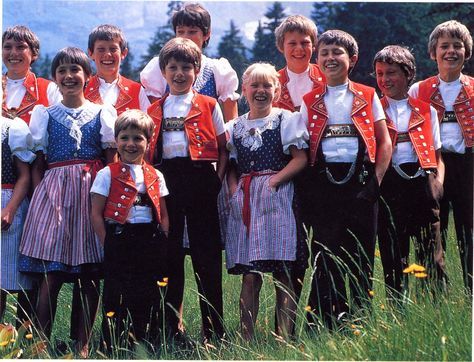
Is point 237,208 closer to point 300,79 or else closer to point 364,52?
point 300,79

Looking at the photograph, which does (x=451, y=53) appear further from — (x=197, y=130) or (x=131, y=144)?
(x=131, y=144)

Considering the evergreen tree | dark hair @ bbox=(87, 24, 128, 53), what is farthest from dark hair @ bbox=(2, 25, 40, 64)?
the evergreen tree

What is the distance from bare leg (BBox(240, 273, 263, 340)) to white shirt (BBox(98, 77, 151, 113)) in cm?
141

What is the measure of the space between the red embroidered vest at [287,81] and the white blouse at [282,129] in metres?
0.37

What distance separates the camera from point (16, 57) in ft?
17.7

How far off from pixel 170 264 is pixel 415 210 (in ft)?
5.37

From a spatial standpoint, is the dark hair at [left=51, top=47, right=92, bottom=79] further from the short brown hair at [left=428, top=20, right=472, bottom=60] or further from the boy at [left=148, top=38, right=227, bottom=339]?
the short brown hair at [left=428, top=20, right=472, bottom=60]

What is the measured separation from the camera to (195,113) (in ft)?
16.3

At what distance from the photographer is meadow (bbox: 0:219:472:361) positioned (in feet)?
12.4

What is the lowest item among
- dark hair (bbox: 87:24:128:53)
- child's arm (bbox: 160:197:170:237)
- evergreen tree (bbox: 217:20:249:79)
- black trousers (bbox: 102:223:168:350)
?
black trousers (bbox: 102:223:168:350)

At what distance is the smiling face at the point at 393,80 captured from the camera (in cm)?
518

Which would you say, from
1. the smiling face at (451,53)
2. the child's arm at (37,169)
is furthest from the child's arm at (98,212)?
the smiling face at (451,53)

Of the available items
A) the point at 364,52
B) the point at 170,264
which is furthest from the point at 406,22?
the point at 170,264

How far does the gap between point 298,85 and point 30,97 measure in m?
1.86
